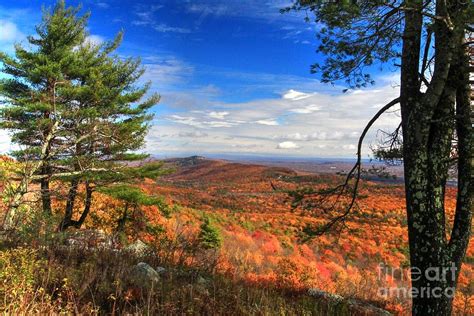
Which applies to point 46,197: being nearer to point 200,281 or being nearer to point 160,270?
point 160,270

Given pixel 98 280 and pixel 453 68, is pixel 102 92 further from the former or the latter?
pixel 453 68

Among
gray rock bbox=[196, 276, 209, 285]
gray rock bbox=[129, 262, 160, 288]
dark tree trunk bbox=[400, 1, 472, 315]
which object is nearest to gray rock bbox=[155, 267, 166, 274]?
gray rock bbox=[129, 262, 160, 288]

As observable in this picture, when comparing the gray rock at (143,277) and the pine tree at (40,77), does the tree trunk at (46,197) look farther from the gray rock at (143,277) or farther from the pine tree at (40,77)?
the gray rock at (143,277)

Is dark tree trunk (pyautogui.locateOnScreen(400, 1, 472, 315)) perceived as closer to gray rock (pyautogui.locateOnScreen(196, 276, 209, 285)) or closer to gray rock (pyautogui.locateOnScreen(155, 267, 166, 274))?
gray rock (pyautogui.locateOnScreen(196, 276, 209, 285))

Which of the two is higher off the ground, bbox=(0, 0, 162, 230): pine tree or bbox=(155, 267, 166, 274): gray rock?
bbox=(0, 0, 162, 230): pine tree

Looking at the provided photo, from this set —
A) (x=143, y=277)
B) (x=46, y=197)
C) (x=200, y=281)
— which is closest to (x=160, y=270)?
(x=200, y=281)

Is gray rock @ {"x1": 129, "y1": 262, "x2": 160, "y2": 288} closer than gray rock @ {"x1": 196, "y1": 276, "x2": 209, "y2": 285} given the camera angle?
Yes

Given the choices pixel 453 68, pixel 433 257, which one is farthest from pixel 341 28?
pixel 433 257

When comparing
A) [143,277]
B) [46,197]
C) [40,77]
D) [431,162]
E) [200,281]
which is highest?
[40,77]
